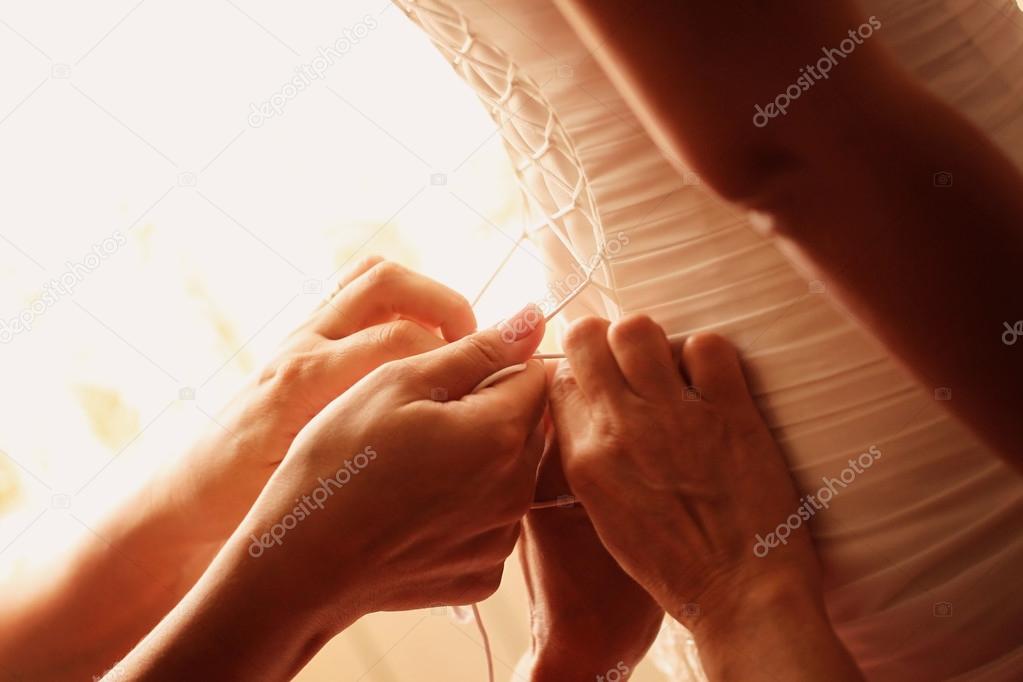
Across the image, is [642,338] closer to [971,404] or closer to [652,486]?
[652,486]

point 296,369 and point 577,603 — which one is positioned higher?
point 296,369

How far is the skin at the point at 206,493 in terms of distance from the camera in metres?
0.77

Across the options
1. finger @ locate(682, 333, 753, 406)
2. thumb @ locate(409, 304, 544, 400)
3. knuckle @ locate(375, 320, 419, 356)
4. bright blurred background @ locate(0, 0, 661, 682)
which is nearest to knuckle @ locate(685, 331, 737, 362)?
finger @ locate(682, 333, 753, 406)

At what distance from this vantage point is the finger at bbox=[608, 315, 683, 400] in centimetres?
65

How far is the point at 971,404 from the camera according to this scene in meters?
0.59

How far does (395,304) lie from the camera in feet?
2.55

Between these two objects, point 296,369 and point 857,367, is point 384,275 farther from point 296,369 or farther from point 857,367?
point 857,367

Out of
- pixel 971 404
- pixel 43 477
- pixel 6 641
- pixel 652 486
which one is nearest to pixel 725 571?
pixel 652 486

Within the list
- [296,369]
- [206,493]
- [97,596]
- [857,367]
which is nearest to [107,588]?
[97,596]

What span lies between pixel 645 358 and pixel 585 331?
0.17 ft

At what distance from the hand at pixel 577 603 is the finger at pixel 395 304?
0.53 feet

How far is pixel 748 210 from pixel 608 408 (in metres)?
0.17

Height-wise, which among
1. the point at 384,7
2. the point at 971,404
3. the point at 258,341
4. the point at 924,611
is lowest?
the point at 924,611

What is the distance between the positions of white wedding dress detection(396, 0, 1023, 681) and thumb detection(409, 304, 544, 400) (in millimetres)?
99
